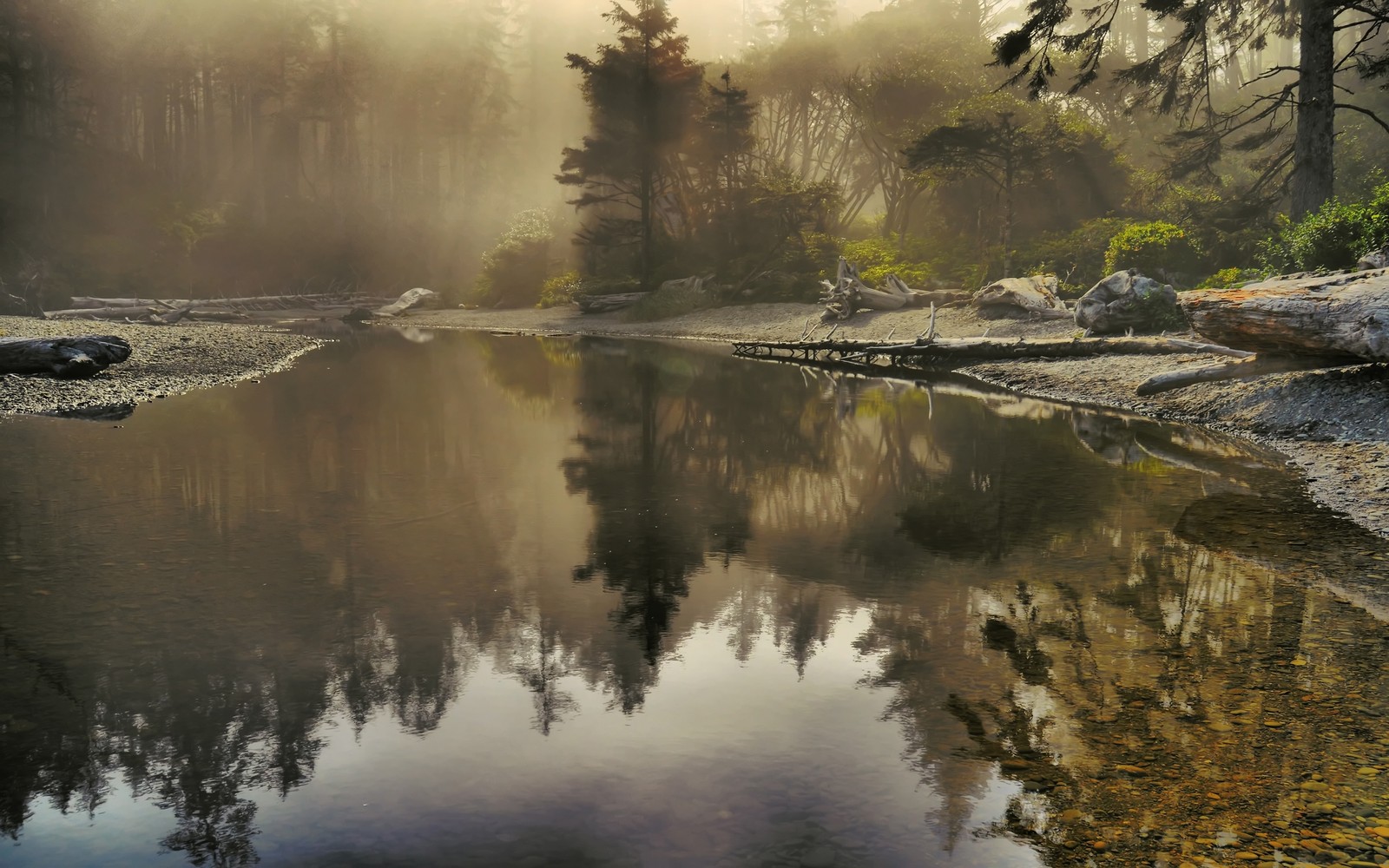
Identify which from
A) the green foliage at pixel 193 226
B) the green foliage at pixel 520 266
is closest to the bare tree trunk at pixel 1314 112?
the green foliage at pixel 520 266

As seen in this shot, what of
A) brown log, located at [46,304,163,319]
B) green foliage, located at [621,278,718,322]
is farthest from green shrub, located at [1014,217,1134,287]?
brown log, located at [46,304,163,319]

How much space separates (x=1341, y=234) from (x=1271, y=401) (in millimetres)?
5762

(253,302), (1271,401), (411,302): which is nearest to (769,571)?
(1271,401)

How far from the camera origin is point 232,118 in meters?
71.2

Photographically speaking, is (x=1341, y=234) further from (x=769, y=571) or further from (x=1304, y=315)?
(x=769, y=571)

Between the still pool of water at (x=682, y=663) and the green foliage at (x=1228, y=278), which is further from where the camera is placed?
the green foliage at (x=1228, y=278)

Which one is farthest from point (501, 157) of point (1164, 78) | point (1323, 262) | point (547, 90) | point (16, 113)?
point (1323, 262)

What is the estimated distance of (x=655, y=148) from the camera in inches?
1892

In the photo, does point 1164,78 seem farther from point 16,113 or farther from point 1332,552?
point 16,113

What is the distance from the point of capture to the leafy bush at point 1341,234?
18.4 m

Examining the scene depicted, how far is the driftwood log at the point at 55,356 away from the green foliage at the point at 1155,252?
27.1 meters

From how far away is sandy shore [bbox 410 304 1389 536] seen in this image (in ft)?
39.4

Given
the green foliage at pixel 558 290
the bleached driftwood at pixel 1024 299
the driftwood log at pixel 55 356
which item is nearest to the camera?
the driftwood log at pixel 55 356

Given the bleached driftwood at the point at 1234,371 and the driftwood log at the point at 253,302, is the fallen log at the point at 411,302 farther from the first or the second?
the bleached driftwood at the point at 1234,371
